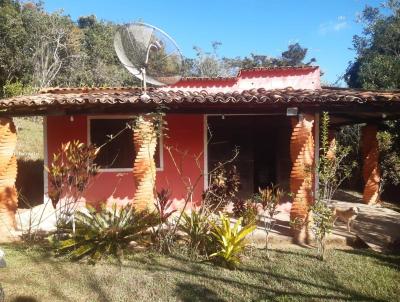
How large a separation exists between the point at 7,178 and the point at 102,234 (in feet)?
8.56

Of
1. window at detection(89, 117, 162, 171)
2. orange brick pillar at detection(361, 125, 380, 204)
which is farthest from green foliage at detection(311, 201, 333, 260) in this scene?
orange brick pillar at detection(361, 125, 380, 204)

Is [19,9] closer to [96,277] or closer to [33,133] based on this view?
[33,133]

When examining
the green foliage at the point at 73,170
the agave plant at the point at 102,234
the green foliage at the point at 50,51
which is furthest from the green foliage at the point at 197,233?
the green foliage at the point at 50,51

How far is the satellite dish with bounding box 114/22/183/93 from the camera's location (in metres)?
6.86

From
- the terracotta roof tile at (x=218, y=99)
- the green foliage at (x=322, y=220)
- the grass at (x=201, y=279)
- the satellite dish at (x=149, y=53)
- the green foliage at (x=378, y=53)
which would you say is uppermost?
the green foliage at (x=378, y=53)

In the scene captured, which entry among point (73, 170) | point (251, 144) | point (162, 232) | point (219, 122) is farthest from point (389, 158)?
point (73, 170)

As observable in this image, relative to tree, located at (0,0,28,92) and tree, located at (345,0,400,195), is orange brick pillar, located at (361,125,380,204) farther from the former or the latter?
tree, located at (0,0,28,92)

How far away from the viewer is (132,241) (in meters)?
6.04

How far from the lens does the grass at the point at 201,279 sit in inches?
177

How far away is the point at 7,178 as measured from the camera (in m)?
7.00

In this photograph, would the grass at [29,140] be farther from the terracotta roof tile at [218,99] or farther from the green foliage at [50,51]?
the terracotta roof tile at [218,99]

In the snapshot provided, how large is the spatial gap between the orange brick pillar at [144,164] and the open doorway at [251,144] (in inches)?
124

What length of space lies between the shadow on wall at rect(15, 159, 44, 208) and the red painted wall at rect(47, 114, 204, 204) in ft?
8.29

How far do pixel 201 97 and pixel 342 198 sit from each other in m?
6.83
